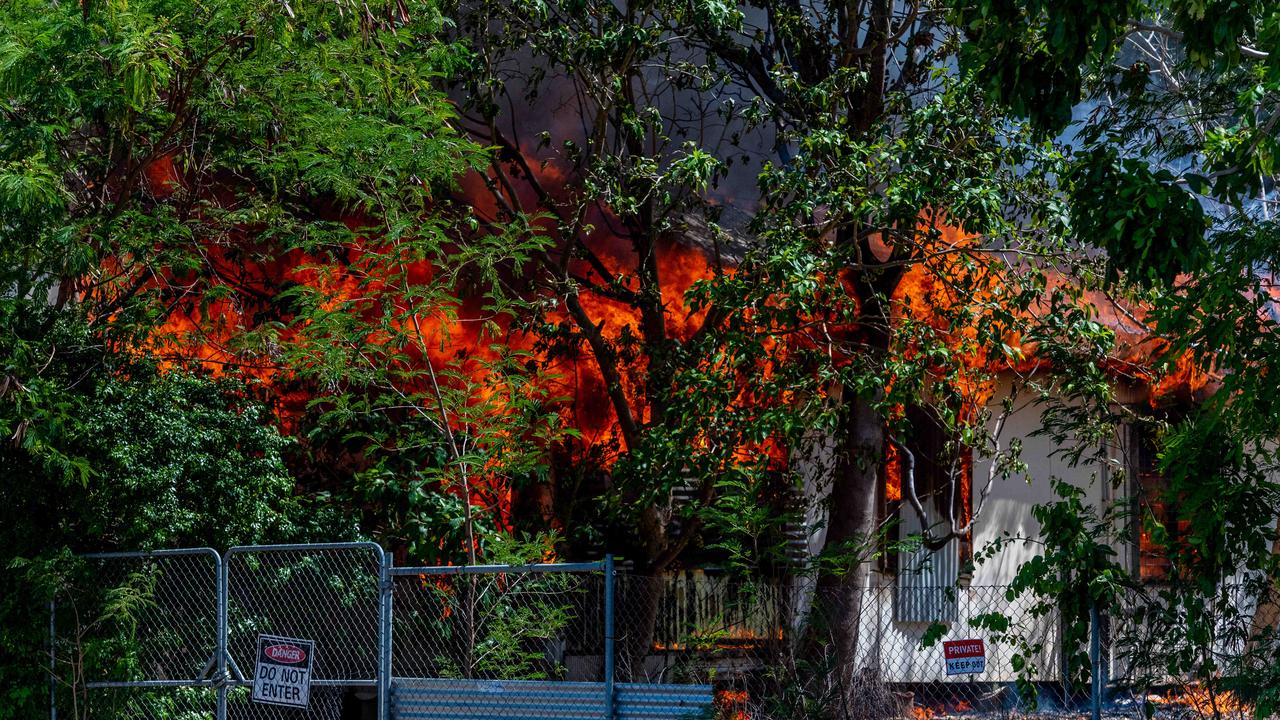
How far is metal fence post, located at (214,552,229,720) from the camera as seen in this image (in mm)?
10156

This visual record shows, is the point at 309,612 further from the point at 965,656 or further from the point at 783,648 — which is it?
the point at 965,656

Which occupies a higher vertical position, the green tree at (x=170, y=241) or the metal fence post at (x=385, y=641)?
the green tree at (x=170, y=241)

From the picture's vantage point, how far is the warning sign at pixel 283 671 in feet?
31.8

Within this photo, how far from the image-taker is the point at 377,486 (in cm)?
1201

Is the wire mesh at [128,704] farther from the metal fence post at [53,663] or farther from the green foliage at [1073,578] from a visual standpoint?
the green foliage at [1073,578]

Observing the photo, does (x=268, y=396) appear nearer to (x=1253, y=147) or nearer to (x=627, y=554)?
(x=627, y=554)

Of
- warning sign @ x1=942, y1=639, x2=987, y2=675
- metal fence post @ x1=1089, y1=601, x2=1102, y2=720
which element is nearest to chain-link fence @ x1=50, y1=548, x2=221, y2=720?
warning sign @ x1=942, y1=639, x2=987, y2=675

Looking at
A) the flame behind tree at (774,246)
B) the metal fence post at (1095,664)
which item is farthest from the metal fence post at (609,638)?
the metal fence post at (1095,664)

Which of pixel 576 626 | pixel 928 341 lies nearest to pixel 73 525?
pixel 576 626

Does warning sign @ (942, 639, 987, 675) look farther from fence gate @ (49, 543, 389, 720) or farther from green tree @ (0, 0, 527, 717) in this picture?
fence gate @ (49, 543, 389, 720)

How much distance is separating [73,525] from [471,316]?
5.23m

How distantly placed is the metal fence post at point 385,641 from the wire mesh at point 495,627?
574mm

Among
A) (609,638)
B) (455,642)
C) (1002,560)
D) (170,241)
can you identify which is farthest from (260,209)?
(1002,560)

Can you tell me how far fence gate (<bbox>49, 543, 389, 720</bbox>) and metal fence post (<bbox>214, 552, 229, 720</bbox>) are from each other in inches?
20.3
